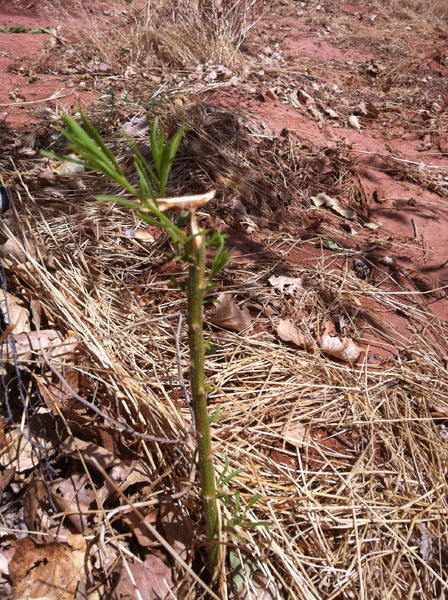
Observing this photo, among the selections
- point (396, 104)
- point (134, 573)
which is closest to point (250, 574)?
point (134, 573)

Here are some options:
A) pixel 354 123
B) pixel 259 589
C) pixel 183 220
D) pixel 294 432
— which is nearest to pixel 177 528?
pixel 259 589

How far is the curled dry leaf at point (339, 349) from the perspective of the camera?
77.1 inches

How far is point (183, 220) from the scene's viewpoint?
2.56ft

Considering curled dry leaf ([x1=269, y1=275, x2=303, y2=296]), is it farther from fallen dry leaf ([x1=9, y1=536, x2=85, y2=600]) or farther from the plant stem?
fallen dry leaf ([x1=9, y1=536, x2=85, y2=600])

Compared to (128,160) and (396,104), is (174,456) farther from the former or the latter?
(396,104)

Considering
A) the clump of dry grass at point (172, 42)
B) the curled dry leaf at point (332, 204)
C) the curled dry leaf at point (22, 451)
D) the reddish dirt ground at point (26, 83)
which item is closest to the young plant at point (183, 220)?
the curled dry leaf at point (22, 451)

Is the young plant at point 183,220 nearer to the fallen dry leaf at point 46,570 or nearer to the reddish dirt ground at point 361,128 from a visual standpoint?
the fallen dry leaf at point 46,570

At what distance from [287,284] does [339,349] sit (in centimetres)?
48

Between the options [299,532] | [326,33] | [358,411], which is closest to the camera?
[299,532]

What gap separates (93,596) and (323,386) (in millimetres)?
1087

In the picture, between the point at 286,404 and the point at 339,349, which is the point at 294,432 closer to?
the point at 286,404

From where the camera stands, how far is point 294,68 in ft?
18.3

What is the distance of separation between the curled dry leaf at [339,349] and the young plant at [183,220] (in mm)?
1031

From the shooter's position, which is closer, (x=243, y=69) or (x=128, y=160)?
(x=128, y=160)
